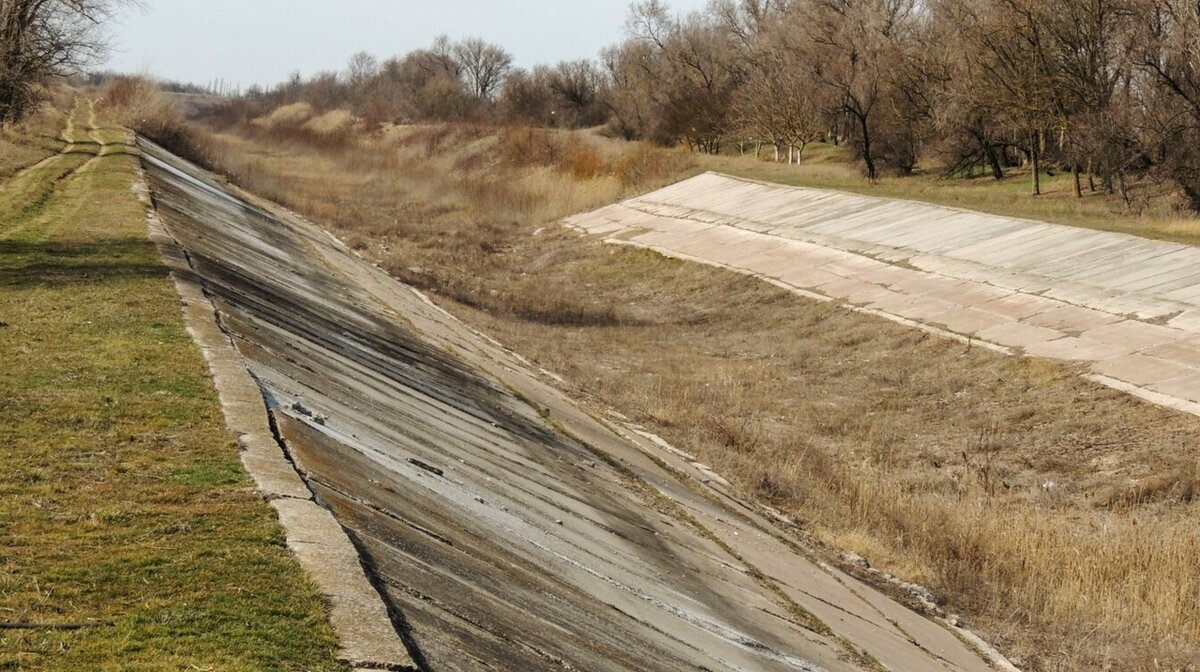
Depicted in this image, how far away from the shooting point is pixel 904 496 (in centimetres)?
1421

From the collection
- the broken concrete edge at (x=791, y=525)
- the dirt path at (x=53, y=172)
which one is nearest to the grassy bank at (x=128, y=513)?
the broken concrete edge at (x=791, y=525)

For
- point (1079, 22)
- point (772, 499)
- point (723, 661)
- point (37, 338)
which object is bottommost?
point (772, 499)

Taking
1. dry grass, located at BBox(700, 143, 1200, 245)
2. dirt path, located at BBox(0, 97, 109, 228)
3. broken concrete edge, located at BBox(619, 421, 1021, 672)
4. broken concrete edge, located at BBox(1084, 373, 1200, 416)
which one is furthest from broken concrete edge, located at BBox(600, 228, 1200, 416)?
dirt path, located at BBox(0, 97, 109, 228)

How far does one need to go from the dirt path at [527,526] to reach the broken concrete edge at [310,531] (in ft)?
0.48

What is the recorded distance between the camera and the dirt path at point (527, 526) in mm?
6273

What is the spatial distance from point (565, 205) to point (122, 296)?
37668mm

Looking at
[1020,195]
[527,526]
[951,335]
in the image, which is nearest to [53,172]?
[951,335]

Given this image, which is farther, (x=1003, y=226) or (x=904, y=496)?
(x=1003, y=226)

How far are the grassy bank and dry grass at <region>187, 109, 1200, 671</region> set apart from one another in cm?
651

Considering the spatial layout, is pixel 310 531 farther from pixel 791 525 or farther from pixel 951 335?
pixel 951 335

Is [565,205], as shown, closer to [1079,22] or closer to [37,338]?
[1079,22]

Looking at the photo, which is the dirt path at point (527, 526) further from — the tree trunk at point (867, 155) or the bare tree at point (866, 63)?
the bare tree at point (866, 63)

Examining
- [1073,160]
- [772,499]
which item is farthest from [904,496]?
[1073,160]

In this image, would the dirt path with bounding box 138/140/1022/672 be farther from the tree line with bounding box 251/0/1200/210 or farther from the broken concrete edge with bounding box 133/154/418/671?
the tree line with bounding box 251/0/1200/210
